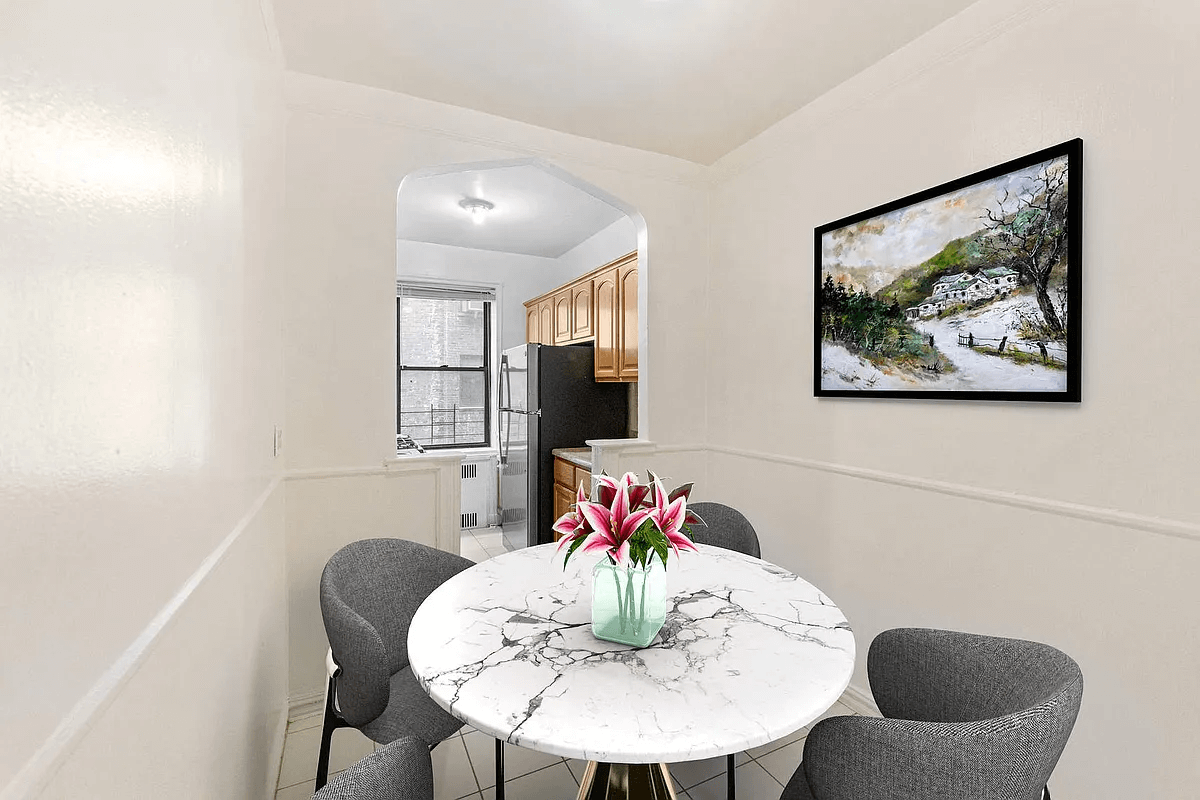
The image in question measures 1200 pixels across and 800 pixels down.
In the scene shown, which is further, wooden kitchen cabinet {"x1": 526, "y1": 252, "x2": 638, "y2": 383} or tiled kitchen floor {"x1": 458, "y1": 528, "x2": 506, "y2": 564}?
tiled kitchen floor {"x1": 458, "y1": 528, "x2": 506, "y2": 564}

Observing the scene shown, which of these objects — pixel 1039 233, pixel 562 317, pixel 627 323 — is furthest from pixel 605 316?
pixel 1039 233

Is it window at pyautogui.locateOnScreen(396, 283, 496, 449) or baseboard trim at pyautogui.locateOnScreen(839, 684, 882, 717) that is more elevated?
window at pyautogui.locateOnScreen(396, 283, 496, 449)

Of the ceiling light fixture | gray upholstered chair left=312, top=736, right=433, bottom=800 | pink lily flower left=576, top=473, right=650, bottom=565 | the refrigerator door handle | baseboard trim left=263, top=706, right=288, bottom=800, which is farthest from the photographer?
the refrigerator door handle

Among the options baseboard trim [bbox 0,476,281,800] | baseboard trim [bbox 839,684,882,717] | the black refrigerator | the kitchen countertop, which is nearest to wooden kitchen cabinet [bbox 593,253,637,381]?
the black refrigerator

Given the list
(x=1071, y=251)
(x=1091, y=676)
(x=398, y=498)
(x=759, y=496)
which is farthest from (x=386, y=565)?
(x=1071, y=251)

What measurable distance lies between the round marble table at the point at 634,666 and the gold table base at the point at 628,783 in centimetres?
1

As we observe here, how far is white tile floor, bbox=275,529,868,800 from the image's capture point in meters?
1.92

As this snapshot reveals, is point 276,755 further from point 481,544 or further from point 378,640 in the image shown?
point 481,544

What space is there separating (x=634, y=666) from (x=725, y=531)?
1198 millimetres

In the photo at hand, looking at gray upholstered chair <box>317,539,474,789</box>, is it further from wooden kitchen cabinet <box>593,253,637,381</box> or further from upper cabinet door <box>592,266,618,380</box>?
upper cabinet door <box>592,266,618,380</box>

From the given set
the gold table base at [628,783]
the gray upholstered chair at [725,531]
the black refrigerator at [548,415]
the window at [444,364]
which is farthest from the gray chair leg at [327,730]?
the window at [444,364]

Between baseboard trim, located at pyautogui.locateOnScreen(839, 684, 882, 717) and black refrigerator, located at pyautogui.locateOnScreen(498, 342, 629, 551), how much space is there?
2281 millimetres

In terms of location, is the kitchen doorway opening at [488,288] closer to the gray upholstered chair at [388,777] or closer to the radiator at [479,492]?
the radiator at [479,492]

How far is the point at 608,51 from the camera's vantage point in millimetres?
2188
